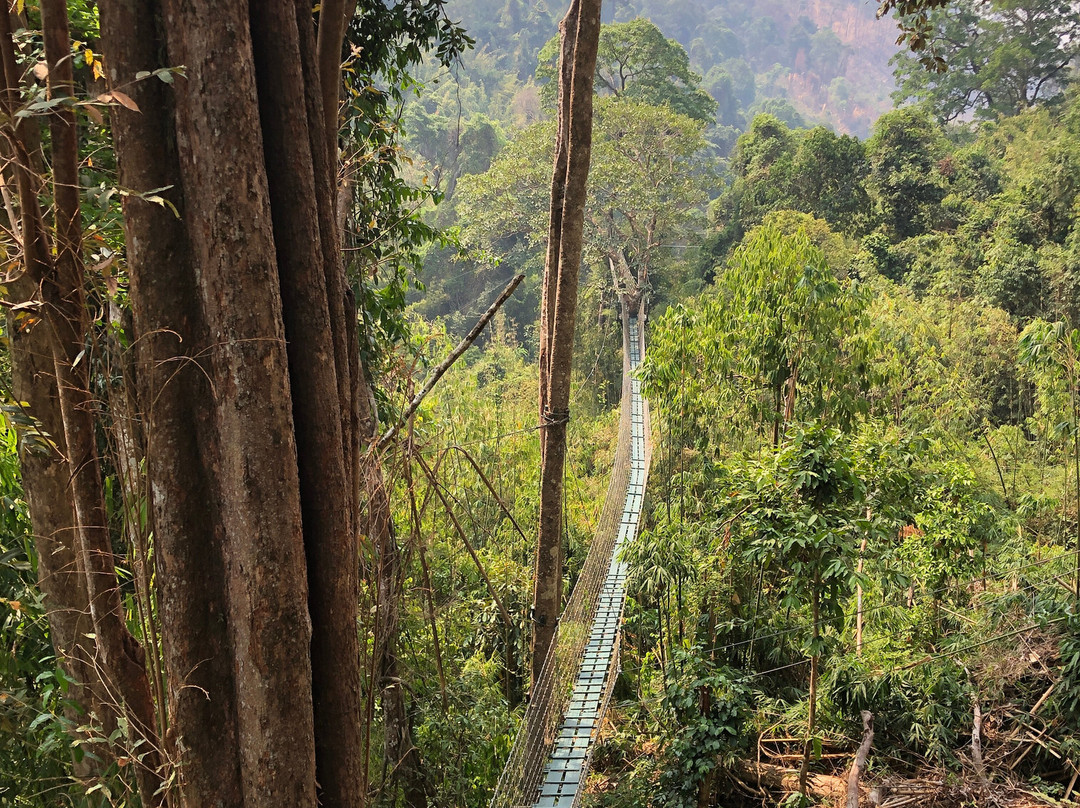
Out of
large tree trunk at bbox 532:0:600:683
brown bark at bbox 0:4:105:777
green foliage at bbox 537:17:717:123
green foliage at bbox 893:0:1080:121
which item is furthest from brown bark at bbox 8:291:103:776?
green foliage at bbox 893:0:1080:121

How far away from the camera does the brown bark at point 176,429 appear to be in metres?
0.95

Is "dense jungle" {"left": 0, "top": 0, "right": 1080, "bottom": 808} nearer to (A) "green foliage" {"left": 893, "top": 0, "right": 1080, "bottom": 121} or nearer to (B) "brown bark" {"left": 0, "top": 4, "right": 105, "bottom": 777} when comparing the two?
(B) "brown bark" {"left": 0, "top": 4, "right": 105, "bottom": 777}

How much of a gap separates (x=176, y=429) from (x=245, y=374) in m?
0.13

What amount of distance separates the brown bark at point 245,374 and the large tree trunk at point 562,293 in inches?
75.4

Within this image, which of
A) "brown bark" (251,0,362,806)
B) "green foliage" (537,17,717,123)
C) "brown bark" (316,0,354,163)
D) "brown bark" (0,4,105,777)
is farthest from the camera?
"green foliage" (537,17,717,123)

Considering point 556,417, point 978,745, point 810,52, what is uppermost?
point 810,52

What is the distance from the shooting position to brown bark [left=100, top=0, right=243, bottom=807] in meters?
0.95

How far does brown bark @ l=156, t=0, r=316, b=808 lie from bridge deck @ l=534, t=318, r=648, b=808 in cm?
201

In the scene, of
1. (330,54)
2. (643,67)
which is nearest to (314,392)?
(330,54)

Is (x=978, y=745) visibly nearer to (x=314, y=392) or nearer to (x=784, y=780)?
(x=784, y=780)

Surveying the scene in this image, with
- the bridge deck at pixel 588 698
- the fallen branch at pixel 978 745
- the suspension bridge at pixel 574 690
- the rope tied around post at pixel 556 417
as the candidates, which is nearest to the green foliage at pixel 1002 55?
the suspension bridge at pixel 574 690

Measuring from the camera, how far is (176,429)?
3.21ft

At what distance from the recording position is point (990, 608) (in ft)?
10.9

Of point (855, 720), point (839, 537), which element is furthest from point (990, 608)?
point (839, 537)
